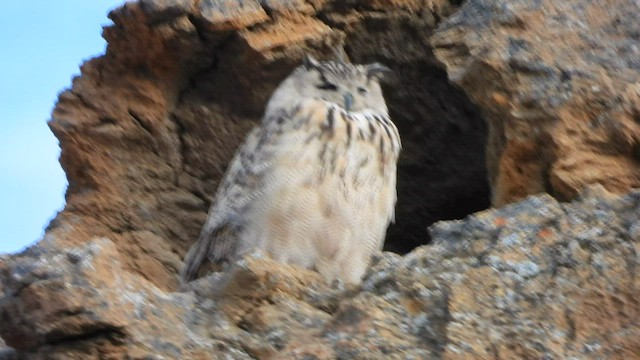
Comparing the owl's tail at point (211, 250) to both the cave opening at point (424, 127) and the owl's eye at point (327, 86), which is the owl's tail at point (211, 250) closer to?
the owl's eye at point (327, 86)

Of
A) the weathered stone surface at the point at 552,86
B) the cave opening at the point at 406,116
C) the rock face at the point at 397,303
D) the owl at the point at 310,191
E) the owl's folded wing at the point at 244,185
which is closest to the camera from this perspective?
the rock face at the point at 397,303

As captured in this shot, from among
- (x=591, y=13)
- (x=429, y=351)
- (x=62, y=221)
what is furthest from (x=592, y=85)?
(x=62, y=221)

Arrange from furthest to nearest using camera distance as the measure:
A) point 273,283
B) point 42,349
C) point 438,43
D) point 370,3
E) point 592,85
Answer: point 370,3, point 438,43, point 592,85, point 273,283, point 42,349

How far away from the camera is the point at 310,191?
5094mm

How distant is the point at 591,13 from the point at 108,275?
8.83ft

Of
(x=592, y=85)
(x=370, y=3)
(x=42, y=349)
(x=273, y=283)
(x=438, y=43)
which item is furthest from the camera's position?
(x=370, y=3)

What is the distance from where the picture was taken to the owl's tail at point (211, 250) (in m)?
5.21

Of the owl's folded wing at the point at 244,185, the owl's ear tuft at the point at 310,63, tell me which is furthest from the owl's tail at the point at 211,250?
the owl's ear tuft at the point at 310,63

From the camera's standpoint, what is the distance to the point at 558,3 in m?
5.57

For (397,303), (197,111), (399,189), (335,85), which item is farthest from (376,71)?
(397,303)

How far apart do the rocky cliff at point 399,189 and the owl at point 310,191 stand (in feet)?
1.52

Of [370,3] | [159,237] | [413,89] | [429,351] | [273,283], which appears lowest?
[429,351]

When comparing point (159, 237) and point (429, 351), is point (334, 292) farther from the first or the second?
point (159, 237)

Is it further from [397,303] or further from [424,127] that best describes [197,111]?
[397,303]
